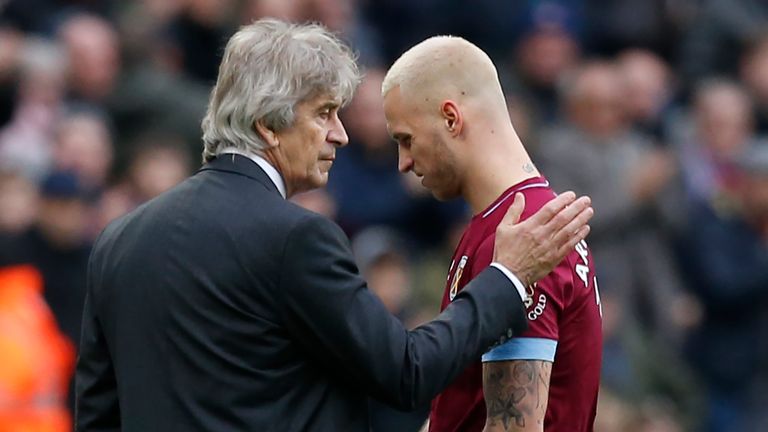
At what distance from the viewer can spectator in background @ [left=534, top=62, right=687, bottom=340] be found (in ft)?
31.7

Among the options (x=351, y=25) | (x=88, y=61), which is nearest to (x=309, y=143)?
(x=88, y=61)

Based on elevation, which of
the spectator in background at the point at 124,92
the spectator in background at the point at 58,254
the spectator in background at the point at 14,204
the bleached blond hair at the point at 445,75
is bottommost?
the spectator in background at the point at 58,254

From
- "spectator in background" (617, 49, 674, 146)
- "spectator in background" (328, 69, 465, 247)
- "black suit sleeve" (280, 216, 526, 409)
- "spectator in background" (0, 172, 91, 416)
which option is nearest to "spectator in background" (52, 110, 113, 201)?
"spectator in background" (0, 172, 91, 416)

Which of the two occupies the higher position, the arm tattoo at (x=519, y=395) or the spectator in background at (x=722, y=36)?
the spectator in background at (x=722, y=36)

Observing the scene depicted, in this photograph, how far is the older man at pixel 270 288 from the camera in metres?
4.36

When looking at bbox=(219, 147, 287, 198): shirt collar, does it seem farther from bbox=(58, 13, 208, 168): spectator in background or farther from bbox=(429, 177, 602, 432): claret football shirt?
bbox=(58, 13, 208, 168): spectator in background

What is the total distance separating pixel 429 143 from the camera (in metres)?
4.75

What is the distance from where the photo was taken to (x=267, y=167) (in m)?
4.54

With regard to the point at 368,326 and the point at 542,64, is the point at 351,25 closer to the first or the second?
the point at 542,64

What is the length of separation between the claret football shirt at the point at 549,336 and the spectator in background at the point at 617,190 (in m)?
4.79

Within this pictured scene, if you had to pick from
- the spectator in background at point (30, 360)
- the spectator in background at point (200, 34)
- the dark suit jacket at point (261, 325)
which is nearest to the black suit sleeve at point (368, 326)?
the dark suit jacket at point (261, 325)

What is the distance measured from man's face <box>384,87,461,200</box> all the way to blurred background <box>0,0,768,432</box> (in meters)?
2.79

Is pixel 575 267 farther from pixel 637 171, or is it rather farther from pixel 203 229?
pixel 637 171

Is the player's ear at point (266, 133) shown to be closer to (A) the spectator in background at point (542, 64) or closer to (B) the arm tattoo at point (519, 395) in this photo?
(B) the arm tattoo at point (519, 395)
